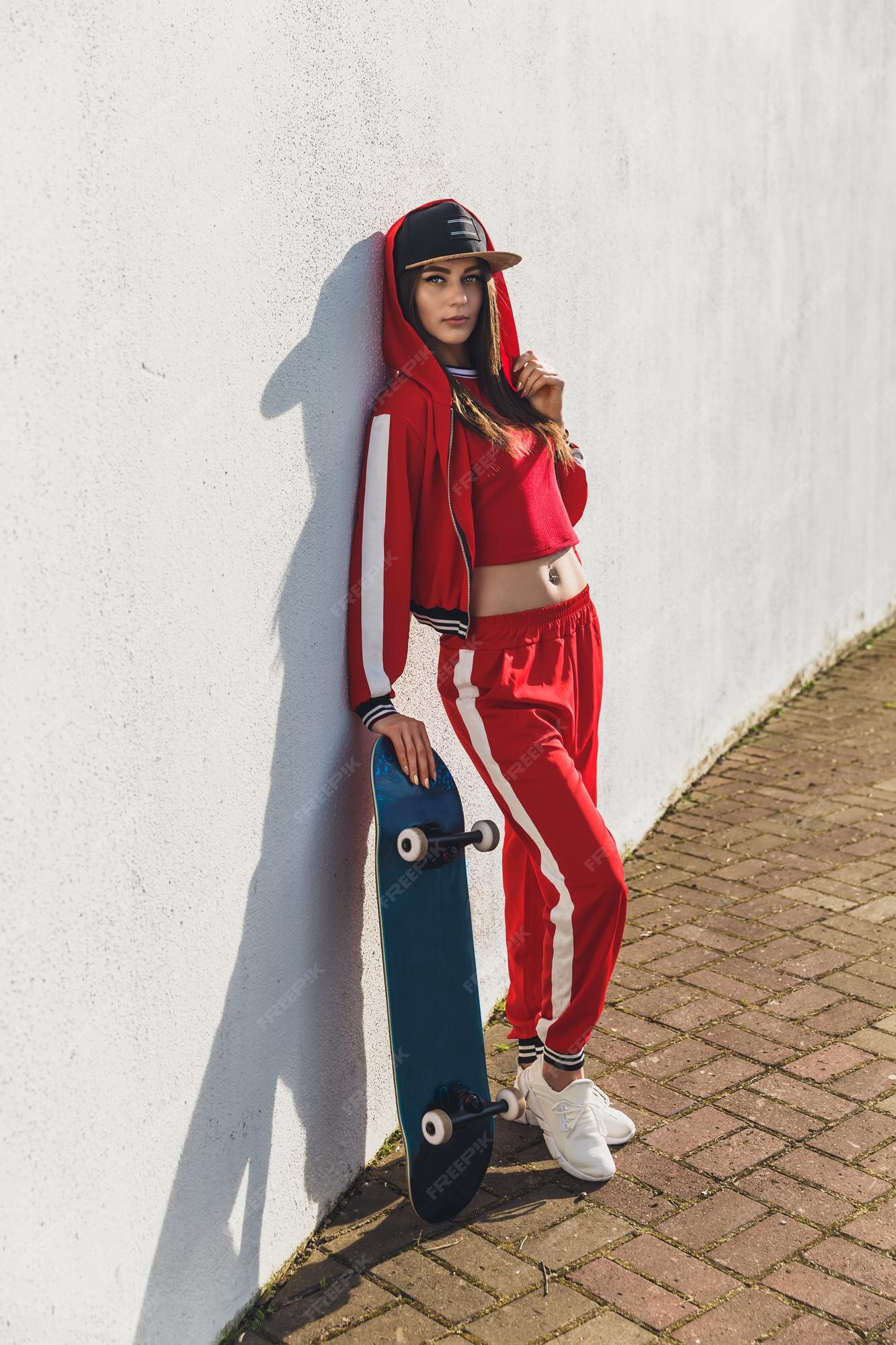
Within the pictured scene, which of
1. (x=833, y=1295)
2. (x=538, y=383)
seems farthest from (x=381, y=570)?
(x=833, y=1295)

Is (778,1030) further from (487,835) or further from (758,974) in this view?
(487,835)

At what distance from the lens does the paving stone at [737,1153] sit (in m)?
3.85

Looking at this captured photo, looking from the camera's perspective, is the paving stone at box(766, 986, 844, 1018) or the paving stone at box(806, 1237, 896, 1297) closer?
the paving stone at box(806, 1237, 896, 1297)

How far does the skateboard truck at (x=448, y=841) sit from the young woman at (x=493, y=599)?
0.49 feet

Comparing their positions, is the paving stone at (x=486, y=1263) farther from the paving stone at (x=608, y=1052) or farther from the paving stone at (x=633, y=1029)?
the paving stone at (x=633, y=1029)

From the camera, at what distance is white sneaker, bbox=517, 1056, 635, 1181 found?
384 centimetres

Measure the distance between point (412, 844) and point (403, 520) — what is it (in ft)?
2.60

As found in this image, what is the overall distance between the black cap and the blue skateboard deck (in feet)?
3.91

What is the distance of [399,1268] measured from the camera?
3512 mm

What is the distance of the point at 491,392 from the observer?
3.92 m

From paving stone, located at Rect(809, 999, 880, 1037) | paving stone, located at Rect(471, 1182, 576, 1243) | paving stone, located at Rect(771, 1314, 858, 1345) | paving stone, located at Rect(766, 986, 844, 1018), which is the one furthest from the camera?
paving stone, located at Rect(766, 986, 844, 1018)

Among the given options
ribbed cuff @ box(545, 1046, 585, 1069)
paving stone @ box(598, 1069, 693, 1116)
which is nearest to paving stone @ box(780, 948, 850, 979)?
paving stone @ box(598, 1069, 693, 1116)

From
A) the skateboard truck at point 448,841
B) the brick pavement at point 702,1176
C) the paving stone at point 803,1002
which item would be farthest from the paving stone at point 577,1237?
the paving stone at point 803,1002

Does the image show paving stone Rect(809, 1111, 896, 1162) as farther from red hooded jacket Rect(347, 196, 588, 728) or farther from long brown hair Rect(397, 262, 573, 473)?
long brown hair Rect(397, 262, 573, 473)
